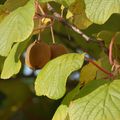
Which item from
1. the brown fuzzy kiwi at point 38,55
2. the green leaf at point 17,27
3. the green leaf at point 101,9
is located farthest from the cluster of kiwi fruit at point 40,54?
the green leaf at point 101,9

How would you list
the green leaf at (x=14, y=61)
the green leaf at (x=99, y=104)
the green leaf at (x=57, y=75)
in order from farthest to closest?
the green leaf at (x=14, y=61) < the green leaf at (x=57, y=75) < the green leaf at (x=99, y=104)

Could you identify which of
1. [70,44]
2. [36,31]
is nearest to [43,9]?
[36,31]

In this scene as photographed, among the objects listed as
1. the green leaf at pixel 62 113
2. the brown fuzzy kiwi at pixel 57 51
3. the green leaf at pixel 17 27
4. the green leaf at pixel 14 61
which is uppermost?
the green leaf at pixel 17 27

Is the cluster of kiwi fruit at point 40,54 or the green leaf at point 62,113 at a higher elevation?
the cluster of kiwi fruit at point 40,54

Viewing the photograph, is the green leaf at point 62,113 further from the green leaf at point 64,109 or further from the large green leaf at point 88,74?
the large green leaf at point 88,74

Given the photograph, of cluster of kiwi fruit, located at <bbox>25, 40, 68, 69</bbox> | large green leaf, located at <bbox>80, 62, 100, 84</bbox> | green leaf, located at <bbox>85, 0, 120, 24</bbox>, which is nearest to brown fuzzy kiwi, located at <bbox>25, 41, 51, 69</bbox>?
cluster of kiwi fruit, located at <bbox>25, 40, 68, 69</bbox>

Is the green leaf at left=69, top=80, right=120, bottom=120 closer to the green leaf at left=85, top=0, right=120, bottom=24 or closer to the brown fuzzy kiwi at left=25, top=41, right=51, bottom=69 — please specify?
the green leaf at left=85, top=0, right=120, bottom=24

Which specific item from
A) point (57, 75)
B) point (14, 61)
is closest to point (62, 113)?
point (57, 75)
